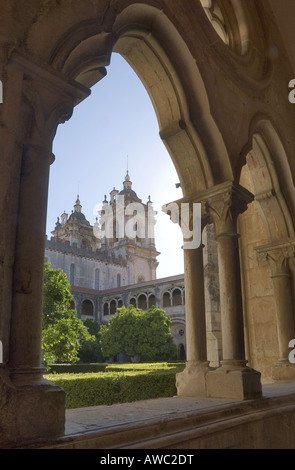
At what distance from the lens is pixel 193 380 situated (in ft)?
11.7

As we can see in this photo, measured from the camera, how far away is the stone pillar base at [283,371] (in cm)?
502

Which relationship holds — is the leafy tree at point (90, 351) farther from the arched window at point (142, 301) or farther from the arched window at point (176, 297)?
the arched window at point (176, 297)

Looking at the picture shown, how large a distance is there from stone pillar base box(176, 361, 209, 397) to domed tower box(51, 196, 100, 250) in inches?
1840

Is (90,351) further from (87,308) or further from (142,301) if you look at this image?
(87,308)

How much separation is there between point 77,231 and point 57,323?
37482mm

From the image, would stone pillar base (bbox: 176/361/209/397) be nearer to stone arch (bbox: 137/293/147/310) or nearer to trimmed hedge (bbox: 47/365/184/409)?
trimmed hedge (bbox: 47/365/184/409)

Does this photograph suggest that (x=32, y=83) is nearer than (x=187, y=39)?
Yes

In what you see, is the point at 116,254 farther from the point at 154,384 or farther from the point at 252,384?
the point at 252,384

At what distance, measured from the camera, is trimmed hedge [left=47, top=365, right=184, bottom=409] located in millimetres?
7516

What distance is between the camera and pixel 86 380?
26.9 ft
